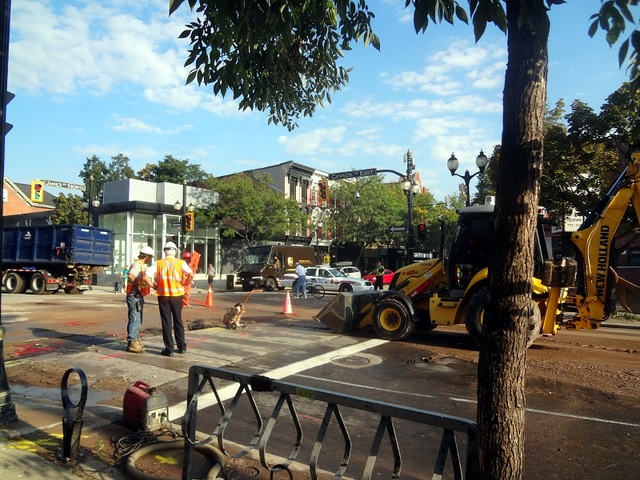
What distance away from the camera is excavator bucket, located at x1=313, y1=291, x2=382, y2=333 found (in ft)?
37.4

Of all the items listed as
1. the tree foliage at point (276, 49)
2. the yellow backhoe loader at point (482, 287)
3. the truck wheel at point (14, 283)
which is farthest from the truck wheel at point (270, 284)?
the tree foliage at point (276, 49)

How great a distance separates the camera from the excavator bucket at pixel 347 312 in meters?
11.4

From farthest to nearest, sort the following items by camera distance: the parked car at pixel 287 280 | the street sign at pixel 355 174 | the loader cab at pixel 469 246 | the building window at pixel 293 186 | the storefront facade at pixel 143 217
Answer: the building window at pixel 293 186
the storefront facade at pixel 143 217
the parked car at pixel 287 280
the street sign at pixel 355 174
the loader cab at pixel 469 246

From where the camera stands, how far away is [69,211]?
44375 mm

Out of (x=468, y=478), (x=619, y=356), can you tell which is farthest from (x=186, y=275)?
(x=619, y=356)

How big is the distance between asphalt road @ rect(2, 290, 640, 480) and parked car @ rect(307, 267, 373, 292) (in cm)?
1296

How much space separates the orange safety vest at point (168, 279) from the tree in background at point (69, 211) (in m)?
38.8

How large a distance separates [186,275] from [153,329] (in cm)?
353

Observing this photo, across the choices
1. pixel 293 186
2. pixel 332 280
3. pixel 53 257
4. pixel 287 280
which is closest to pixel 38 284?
pixel 53 257

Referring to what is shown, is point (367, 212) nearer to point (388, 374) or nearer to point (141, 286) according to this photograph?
point (141, 286)

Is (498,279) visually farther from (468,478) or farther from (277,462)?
(277,462)

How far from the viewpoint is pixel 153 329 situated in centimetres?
1156

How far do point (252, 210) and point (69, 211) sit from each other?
1848cm

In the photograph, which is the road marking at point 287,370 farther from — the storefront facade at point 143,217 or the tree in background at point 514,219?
the storefront facade at point 143,217
